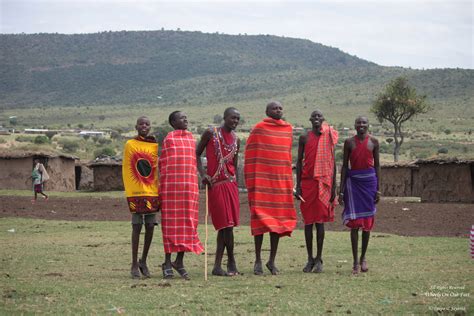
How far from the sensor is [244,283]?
10.9 m

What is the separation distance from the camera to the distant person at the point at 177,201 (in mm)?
11758

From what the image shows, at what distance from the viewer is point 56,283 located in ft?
35.2

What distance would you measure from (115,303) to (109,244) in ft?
24.7

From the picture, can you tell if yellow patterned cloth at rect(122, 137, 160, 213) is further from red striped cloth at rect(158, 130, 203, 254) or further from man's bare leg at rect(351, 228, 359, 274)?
man's bare leg at rect(351, 228, 359, 274)

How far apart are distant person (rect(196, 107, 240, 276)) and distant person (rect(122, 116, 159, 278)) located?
647 millimetres

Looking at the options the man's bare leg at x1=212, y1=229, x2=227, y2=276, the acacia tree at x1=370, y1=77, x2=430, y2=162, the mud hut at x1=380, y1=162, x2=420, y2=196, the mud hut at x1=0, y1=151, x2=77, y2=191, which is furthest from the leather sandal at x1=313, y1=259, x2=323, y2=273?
the acacia tree at x1=370, y1=77, x2=430, y2=162

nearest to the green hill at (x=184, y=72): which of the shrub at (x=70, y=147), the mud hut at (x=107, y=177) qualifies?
the shrub at (x=70, y=147)

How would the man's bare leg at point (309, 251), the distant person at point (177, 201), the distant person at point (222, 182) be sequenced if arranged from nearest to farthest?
the distant person at point (177, 201) < the distant person at point (222, 182) < the man's bare leg at point (309, 251)

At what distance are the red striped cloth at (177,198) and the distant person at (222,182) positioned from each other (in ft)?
0.97

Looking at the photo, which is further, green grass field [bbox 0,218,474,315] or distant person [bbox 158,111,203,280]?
distant person [bbox 158,111,203,280]

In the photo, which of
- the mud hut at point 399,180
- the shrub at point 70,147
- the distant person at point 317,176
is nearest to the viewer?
the distant person at point 317,176

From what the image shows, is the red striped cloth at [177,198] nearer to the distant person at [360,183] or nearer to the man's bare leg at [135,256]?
the man's bare leg at [135,256]

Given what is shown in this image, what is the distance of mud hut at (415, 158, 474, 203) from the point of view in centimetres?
2894

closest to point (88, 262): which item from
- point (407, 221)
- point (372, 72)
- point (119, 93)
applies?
point (407, 221)
